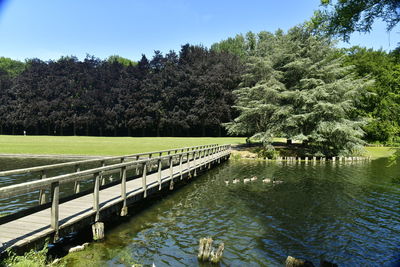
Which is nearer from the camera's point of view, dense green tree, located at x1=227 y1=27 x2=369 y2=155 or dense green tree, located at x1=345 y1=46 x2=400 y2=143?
dense green tree, located at x1=227 y1=27 x2=369 y2=155

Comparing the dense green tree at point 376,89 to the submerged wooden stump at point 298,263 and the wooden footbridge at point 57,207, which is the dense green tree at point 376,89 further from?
the submerged wooden stump at point 298,263

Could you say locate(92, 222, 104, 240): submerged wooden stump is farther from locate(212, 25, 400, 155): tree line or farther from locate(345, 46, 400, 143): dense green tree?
locate(345, 46, 400, 143): dense green tree

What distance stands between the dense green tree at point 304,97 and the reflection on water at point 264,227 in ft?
51.6

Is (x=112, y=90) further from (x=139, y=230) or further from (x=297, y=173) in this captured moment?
(x=139, y=230)

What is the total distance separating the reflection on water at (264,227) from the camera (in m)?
8.59

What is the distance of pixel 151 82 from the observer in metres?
75.4

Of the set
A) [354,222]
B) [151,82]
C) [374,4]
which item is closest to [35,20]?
[374,4]

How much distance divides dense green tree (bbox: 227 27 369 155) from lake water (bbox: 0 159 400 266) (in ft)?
51.6

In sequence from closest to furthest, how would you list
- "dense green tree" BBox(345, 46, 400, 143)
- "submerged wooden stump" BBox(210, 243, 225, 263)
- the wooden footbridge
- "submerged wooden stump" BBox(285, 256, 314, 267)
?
the wooden footbridge → "submerged wooden stump" BBox(285, 256, 314, 267) → "submerged wooden stump" BBox(210, 243, 225, 263) → "dense green tree" BBox(345, 46, 400, 143)

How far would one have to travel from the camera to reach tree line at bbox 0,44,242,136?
6906cm

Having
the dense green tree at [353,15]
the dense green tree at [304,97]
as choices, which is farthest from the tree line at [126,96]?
the dense green tree at [353,15]

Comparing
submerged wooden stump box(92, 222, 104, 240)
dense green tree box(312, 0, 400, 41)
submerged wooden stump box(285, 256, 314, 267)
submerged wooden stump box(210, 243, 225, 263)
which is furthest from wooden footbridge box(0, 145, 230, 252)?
dense green tree box(312, 0, 400, 41)

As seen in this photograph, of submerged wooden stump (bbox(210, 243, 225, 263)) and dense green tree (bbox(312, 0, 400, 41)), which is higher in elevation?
dense green tree (bbox(312, 0, 400, 41))

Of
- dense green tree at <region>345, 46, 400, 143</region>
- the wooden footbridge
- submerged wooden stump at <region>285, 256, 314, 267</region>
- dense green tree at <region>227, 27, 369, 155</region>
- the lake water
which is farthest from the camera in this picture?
dense green tree at <region>345, 46, 400, 143</region>
